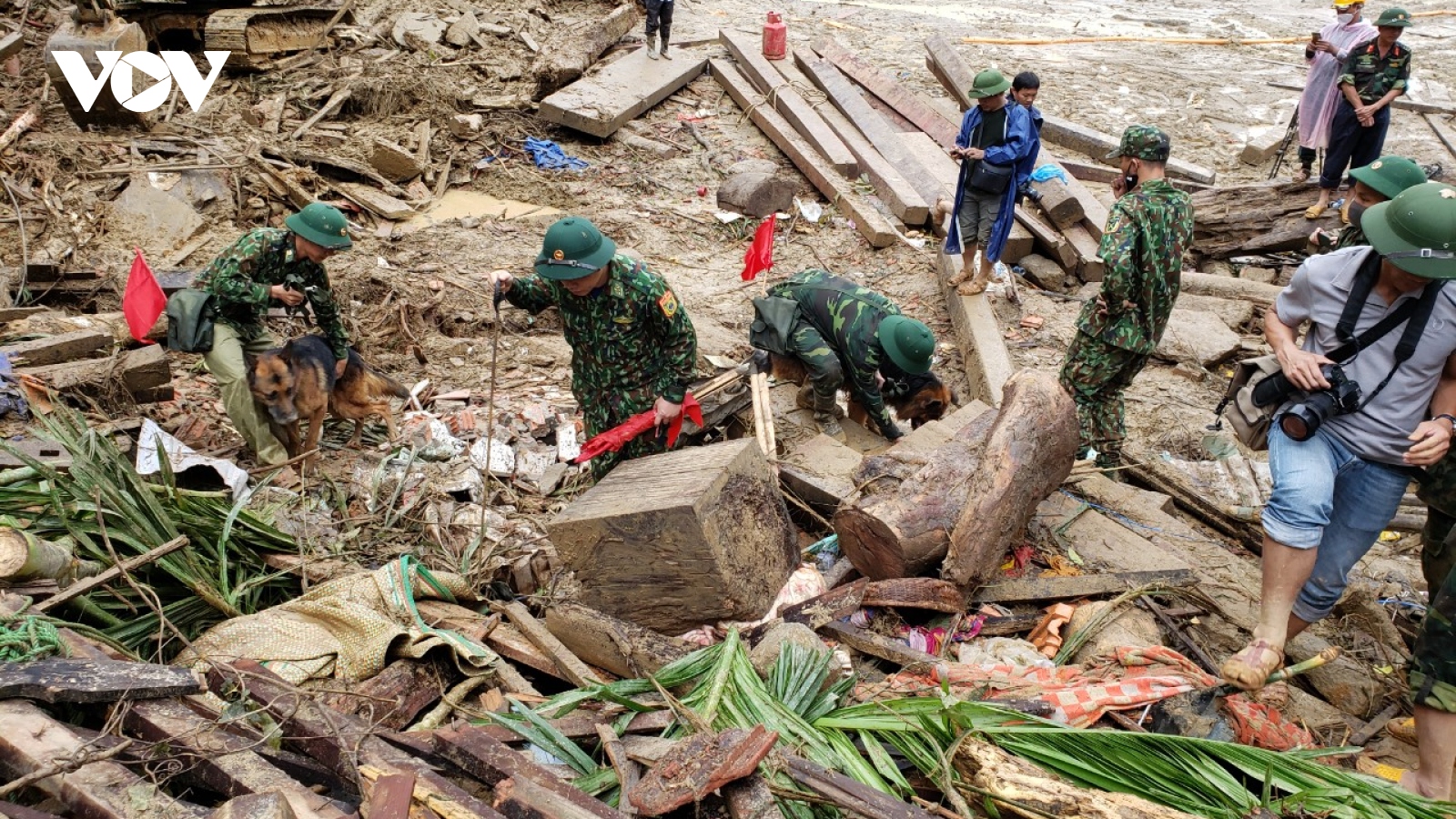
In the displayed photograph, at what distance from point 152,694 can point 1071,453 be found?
3.76m

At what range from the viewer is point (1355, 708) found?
3.69 meters

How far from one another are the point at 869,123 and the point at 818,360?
592 centimetres

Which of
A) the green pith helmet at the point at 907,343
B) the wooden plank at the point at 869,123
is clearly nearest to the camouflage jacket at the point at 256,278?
the green pith helmet at the point at 907,343

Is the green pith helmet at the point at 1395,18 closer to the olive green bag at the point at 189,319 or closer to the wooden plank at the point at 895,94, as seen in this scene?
the wooden plank at the point at 895,94

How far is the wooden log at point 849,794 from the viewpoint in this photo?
8.05ft

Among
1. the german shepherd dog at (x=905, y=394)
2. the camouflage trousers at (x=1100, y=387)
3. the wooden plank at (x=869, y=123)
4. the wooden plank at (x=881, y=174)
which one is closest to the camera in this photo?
the camouflage trousers at (x=1100, y=387)

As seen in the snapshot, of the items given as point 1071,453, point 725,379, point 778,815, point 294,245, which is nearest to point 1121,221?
point 1071,453

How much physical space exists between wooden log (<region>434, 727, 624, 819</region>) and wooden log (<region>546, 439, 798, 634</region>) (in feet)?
3.44

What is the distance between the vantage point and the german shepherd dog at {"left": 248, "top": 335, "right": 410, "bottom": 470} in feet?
17.8

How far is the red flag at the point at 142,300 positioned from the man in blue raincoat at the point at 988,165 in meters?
5.52

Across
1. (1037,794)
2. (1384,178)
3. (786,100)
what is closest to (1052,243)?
(786,100)

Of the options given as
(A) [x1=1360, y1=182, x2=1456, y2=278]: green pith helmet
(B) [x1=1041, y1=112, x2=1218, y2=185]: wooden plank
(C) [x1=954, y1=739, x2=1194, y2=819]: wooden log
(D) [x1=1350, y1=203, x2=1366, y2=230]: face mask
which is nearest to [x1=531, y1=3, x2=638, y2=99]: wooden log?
(B) [x1=1041, y1=112, x2=1218, y2=185]: wooden plank

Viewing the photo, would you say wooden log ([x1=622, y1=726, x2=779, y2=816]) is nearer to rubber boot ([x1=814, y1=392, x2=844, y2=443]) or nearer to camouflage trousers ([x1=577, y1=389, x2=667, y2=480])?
camouflage trousers ([x1=577, y1=389, x2=667, y2=480])

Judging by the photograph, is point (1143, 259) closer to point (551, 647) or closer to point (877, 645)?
point (877, 645)
